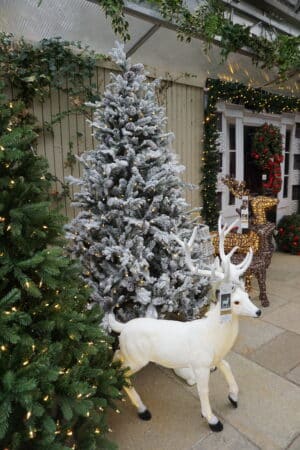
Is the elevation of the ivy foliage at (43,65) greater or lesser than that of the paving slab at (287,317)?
greater

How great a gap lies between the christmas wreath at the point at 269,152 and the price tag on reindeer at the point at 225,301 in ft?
13.6

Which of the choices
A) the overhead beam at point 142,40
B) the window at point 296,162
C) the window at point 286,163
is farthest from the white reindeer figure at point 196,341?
the window at point 296,162

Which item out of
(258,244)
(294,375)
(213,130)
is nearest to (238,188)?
(258,244)

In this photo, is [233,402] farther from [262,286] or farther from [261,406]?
[262,286]

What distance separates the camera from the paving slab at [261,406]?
2.08m

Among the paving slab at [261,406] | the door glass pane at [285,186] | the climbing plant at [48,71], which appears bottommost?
the paving slab at [261,406]

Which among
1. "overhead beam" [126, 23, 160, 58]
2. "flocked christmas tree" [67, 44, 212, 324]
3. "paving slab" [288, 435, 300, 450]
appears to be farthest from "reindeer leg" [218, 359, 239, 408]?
"overhead beam" [126, 23, 160, 58]

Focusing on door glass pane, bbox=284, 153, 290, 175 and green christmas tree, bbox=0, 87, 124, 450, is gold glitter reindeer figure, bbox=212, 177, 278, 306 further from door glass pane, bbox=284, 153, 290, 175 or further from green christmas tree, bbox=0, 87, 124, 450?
door glass pane, bbox=284, 153, 290, 175

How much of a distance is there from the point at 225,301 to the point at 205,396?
2.06 ft

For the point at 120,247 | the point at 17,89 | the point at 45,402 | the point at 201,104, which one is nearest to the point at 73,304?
the point at 45,402

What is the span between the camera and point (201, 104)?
194 inches

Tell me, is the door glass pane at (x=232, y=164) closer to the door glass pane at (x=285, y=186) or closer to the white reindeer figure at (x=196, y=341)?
the door glass pane at (x=285, y=186)

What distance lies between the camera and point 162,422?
222 cm

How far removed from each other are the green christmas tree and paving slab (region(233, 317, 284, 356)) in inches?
65.8
